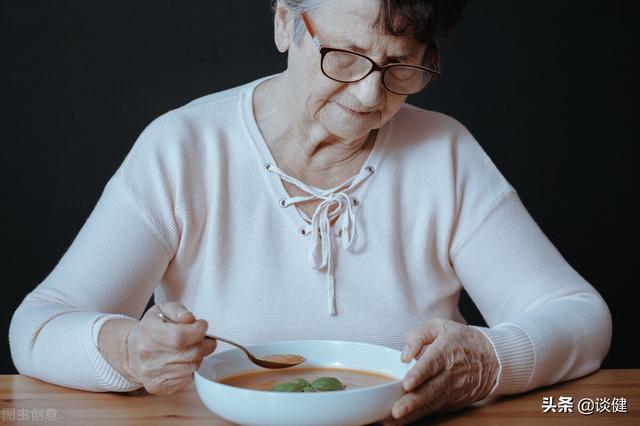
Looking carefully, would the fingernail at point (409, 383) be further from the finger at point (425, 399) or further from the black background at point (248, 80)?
the black background at point (248, 80)

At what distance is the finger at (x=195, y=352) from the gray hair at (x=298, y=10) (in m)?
0.69

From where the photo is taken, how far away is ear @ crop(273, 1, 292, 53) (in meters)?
1.75

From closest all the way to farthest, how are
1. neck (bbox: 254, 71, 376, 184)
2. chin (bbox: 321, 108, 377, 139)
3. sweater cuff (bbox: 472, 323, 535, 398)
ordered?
sweater cuff (bbox: 472, 323, 535, 398) < chin (bbox: 321, 108, 377, 139) < neck (bbox: 254, 71, 376, 184)

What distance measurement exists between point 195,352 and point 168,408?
130 mm

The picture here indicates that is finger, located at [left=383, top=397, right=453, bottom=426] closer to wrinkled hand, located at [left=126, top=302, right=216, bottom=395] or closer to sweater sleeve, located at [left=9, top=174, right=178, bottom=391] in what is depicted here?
wrinkled hand, located at [left=126, top=302, right=216, bottom=395]

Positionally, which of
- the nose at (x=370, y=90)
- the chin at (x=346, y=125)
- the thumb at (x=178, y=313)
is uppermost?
the nose at (x=370, y=90)

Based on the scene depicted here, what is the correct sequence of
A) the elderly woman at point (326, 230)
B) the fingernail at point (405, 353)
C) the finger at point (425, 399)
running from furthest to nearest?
the elderly woman at point (326, 230)
the fingernail at point (405, 353)
the finger at point (425, 399)

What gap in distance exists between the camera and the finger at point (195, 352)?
4.18ft

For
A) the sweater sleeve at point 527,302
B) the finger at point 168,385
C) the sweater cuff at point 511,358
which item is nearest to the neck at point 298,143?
the sweater sleeve at point 527,302

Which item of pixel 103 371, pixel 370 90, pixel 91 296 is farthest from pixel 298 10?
pixel 103 371

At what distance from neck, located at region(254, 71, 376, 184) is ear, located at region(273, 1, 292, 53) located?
0.28ft

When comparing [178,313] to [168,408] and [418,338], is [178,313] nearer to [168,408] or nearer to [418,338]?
[168,408]

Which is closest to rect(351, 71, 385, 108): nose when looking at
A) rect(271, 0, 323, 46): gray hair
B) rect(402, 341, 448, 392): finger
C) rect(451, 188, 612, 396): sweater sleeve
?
rect(271, 0, 323, 46): gray hair

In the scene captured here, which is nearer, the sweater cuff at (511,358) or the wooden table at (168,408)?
the wooden table at (168,408)
